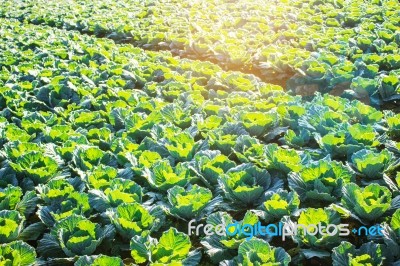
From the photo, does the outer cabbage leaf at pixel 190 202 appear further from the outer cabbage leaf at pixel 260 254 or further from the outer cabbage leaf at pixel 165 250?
the outer cabbage leaf at pixel 260 254

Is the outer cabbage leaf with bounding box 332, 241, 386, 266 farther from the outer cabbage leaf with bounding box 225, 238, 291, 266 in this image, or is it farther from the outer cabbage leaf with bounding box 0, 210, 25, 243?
the outer cabbage leaf with bounding box 0, 210, 25, 243

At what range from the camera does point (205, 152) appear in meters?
3.11

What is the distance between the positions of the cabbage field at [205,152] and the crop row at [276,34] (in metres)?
0.03

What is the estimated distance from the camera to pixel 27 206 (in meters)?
2.82

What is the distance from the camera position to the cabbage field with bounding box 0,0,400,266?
2.41m

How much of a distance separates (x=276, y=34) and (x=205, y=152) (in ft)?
12.2

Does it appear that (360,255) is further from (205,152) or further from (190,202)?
(205,152)

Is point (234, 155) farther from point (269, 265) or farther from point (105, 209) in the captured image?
point (269, 265)

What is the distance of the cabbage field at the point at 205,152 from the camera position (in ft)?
7.91

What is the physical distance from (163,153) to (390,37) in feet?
11.9

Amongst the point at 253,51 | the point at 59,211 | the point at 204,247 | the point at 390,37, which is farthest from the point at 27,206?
the point at 390,37

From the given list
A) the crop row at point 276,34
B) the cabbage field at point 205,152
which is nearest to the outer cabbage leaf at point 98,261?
the cabbage field at point 205,152

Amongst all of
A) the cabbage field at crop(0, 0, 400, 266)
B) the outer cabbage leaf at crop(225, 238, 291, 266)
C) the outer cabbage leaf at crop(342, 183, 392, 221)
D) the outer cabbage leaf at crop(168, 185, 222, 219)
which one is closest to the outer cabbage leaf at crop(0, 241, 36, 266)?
the cabbage field at crop(0, 0, 400, 266)

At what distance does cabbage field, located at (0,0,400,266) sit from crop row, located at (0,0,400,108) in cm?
3
